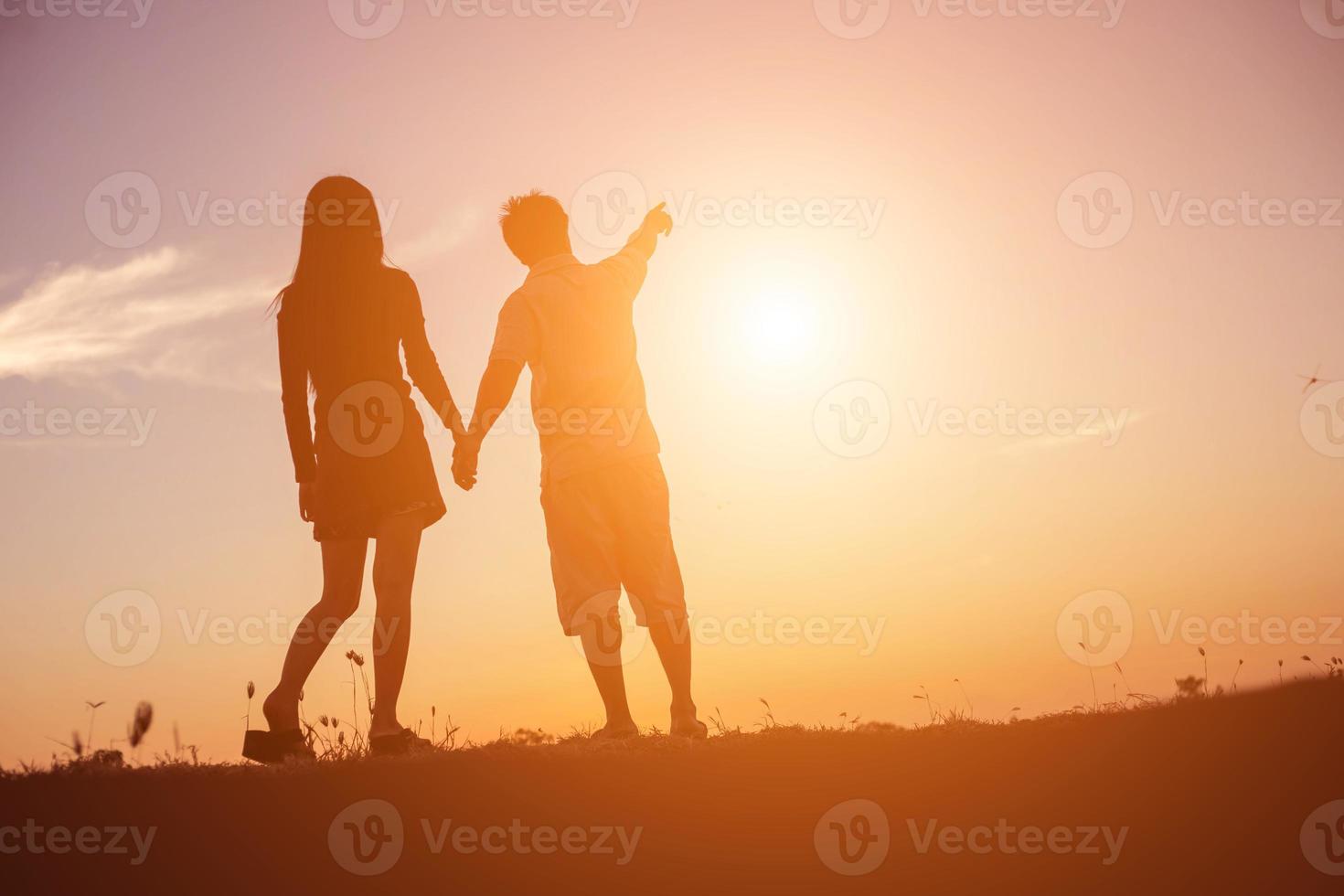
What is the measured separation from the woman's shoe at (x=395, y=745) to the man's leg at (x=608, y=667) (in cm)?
113

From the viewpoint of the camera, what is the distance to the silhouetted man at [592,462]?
7.41 metres

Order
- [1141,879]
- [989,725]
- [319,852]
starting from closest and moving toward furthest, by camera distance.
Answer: [1141,879]
[319,852]
[989,725]

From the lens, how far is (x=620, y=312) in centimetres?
778

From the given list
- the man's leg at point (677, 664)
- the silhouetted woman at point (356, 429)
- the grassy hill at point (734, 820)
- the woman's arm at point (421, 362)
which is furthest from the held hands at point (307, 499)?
the man's leg at point (677, 664)

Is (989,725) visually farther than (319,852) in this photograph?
Yes

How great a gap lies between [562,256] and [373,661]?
2953 mm

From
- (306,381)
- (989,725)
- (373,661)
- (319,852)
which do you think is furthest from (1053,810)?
(306,381)

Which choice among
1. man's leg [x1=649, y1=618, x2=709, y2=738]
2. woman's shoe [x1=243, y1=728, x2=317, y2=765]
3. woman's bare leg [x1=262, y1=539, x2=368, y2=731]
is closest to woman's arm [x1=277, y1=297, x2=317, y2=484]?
woman's bare leg [x1=262, y1=539, x2=368, y2=731]

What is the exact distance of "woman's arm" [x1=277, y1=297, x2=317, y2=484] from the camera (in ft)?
23.4

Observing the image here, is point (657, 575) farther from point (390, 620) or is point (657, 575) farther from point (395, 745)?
point (395, 745)

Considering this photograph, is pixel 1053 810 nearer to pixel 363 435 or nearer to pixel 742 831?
pixel 742 831

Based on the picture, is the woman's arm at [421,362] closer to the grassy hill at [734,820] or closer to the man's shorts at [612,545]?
the man's shorts at [612,545]

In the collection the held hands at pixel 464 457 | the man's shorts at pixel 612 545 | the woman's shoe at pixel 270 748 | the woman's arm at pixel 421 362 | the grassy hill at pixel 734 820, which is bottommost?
the grassy hill at pixel 734 820

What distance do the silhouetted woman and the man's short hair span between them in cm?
90
